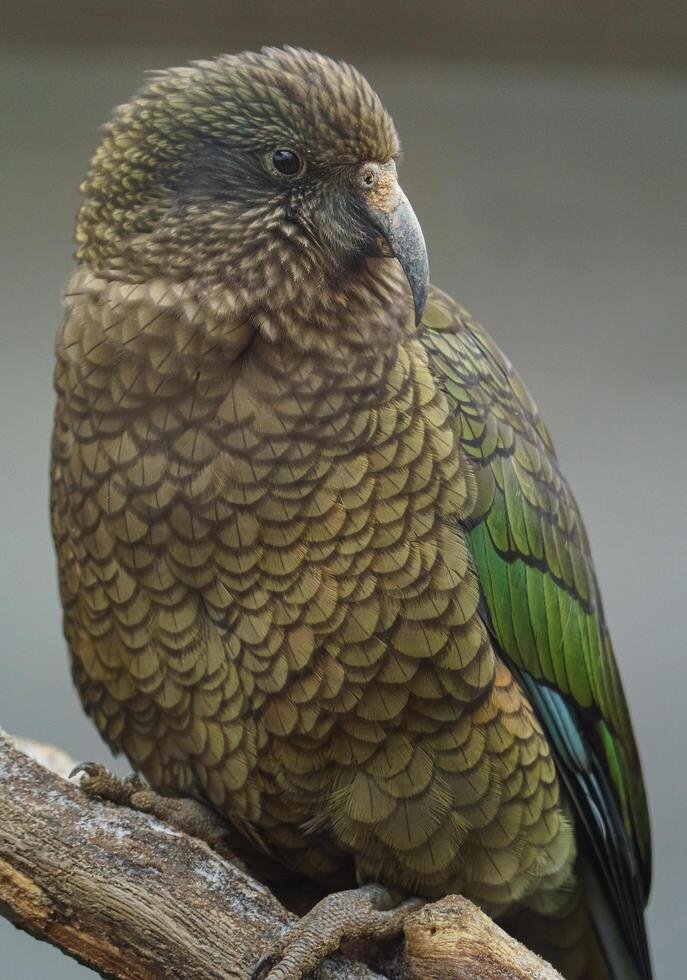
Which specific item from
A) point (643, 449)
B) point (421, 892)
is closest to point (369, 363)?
point (421, 892)

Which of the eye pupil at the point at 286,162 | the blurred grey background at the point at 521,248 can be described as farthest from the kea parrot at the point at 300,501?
the blurred grey background at the point at 521,248

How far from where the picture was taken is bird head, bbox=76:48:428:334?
4.83 ft

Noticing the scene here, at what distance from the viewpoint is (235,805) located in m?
1.64

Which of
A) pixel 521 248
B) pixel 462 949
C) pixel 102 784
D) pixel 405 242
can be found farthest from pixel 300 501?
pixel 521 248

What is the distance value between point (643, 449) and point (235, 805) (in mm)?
1945

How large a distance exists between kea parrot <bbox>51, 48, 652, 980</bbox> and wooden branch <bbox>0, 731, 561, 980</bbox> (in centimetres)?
7

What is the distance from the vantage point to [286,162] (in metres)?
1.47

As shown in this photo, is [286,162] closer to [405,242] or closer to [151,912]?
[405,242]

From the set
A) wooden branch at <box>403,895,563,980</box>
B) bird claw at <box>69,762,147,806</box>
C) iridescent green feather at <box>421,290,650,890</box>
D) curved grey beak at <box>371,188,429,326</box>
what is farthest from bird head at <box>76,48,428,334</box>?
wooden branch at <box>403,895,563,980</box>

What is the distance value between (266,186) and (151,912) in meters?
0.98

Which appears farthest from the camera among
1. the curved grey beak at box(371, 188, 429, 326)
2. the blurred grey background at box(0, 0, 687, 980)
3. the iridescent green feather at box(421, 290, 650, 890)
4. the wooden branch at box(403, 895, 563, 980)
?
the blurred grey background at box(0, 0, 687, 980)

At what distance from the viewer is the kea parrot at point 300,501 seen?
1.49 metres

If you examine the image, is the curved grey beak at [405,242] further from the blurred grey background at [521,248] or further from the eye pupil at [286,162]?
the blurred grey background at [521,248]

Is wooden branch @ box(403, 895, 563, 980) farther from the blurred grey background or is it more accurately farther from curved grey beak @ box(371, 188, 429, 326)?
the blurred grey background
